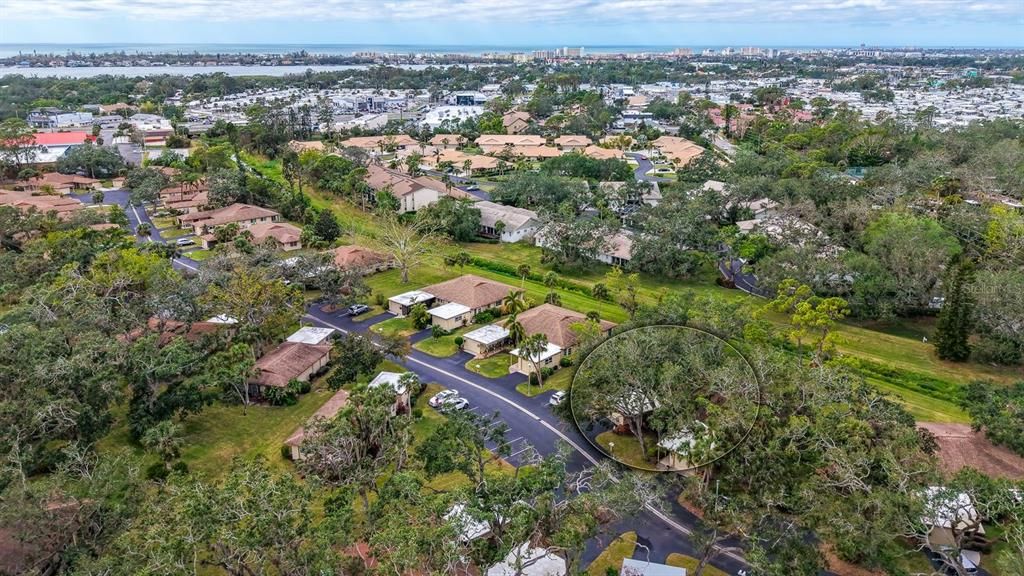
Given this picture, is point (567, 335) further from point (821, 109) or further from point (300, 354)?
point (821, 109)

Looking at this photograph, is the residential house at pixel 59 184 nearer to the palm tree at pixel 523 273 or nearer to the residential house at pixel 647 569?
the palm tree at pixel 523 273

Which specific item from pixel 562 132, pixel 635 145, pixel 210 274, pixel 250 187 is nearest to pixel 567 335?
pixel 210 274

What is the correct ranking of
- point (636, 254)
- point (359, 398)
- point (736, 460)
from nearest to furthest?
point (736, 460) < point (359, 398) < point (636, 254)

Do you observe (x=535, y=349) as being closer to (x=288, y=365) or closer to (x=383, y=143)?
(x=288, y=365)

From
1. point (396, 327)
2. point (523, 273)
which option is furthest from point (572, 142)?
point (396, 327)

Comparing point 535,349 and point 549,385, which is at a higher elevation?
point 535,349

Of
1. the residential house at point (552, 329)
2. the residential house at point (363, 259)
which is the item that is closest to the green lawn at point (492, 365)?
the residential house at point (552, 329)

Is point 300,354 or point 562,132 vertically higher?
point 562,132
